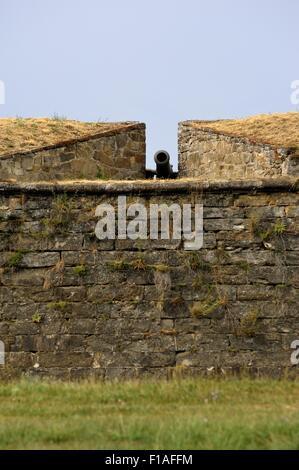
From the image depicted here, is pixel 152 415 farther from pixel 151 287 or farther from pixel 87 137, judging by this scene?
pixel 87 137

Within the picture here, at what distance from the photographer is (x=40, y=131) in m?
17.7

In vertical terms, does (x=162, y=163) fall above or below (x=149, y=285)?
above

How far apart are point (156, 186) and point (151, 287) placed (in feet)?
4.15

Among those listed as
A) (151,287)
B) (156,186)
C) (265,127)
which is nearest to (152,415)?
(151,287)

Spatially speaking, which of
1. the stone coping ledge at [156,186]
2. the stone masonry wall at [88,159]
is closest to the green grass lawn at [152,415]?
the stone coping ledge at [156,186]

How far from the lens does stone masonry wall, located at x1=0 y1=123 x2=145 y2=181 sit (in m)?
15.7

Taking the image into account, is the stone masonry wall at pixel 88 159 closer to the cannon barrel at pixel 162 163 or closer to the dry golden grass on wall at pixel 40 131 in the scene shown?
the dry golden grass on wall at pixel 40 131

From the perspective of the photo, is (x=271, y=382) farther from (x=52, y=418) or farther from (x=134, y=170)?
(x=134, y=170)

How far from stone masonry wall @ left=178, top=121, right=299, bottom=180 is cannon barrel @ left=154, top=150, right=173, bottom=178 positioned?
78cm

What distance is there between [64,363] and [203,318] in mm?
1772

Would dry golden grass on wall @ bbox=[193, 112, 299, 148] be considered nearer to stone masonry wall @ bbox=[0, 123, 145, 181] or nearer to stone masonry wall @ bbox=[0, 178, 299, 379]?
stone masonry wall @ bbox=[0, 123, 145, 181]

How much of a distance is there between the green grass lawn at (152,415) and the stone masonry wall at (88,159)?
6433 millimetres

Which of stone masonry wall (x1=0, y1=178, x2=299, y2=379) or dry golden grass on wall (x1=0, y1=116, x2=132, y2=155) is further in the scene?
dry golden grass on wall (x1=0, y1=116, x2=132, y2=155)

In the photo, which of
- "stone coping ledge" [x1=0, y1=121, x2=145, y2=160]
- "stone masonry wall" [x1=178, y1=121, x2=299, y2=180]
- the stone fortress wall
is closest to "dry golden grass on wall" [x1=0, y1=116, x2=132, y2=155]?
"stone coping ledge" [x1=0, y1=121, x2=145, y2=160]
